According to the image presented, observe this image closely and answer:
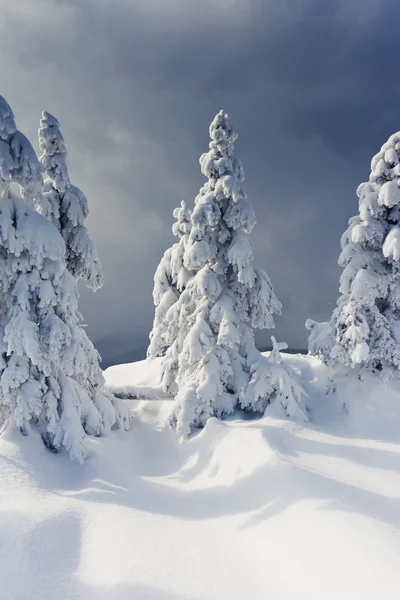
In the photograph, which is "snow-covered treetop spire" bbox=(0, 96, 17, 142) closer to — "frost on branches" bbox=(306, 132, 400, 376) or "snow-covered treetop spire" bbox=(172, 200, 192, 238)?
"snow-covered treetop spire" bbox=(172, 200, 192, 238)

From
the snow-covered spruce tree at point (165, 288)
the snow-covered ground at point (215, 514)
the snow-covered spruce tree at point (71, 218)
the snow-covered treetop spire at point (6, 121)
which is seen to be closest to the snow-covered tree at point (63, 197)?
the snow-covered spruce tree at point (71, 218)

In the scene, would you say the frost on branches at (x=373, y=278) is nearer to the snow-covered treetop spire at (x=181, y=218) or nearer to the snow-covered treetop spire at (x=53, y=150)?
the snow-covered treetop spire at (x=181, y=218)

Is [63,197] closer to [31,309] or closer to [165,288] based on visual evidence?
[31,309]

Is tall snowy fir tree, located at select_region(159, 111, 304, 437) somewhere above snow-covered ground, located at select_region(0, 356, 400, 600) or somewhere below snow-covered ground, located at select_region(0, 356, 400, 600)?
above

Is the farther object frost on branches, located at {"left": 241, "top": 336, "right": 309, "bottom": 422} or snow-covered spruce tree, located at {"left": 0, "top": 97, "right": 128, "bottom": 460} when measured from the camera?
frost on branches, located at {"left": 241, "top": 336, "right": 309, "bottom": 422}

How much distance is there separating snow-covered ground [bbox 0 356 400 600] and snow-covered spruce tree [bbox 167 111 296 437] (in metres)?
1.65

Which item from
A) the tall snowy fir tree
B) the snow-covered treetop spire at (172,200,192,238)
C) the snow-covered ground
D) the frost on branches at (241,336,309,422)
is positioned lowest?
the snow-covered ground

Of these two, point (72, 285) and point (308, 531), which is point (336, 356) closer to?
point (308, 531)

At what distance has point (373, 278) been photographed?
1497cm

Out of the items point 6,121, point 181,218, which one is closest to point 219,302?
point 181,218

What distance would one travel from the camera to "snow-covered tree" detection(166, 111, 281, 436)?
1482 centimetres

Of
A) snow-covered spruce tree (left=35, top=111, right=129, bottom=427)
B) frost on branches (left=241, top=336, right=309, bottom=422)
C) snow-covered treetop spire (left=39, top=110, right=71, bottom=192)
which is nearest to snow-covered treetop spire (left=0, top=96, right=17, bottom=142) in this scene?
snow-covered spruce tree (left=35, top=111, right=129, bottom=427)

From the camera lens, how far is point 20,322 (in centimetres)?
1080

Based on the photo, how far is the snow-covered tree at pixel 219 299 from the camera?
48.6 feet
